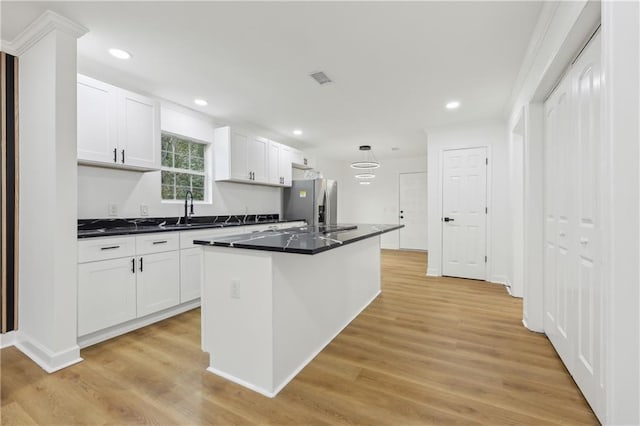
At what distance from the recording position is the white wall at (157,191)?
112 inches

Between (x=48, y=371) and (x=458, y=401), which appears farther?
(x=48, y=371)

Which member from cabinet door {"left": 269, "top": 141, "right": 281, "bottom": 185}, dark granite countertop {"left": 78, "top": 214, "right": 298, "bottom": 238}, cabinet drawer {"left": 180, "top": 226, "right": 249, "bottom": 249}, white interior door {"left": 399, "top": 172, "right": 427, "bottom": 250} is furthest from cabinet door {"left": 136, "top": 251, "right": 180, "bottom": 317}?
white interior door {"left": 399, "top": 172, "right": 427, "bottom": 250}

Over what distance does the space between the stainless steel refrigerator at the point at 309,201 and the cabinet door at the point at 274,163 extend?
53 cm

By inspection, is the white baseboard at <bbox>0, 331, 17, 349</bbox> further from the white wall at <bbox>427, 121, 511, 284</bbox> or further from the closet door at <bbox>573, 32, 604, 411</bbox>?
the white wall at <bbox>427, 121, 511, 284</bbox>

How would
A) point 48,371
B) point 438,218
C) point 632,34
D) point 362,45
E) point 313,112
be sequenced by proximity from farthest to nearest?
1. point 438,218
2. point 313,112
3. point 362,45
4. point 48,371
5. point 632,34

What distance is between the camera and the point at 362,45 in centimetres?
237

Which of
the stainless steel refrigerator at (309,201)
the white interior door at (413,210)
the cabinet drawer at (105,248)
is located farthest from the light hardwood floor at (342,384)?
the white interior door at (413,210)

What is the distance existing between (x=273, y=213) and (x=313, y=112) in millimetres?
2193

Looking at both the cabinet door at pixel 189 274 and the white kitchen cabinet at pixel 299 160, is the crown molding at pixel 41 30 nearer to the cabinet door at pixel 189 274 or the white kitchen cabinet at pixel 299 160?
the cabinet door at pixel 189 274

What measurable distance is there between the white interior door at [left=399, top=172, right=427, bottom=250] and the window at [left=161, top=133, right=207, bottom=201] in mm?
5400

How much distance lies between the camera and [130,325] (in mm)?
2621

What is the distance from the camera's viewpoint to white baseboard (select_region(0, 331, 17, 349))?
2.27 metres

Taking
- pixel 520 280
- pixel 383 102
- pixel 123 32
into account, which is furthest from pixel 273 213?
pixel 520 280

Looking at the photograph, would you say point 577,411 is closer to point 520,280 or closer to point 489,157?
point 520,280
